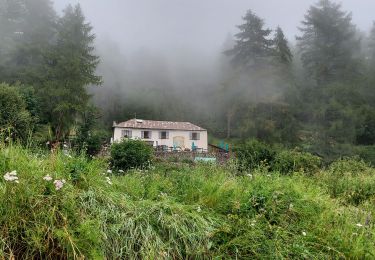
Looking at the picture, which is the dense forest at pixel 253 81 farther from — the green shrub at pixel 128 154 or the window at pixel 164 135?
the window at pixel 164 135

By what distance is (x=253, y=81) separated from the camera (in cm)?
3903

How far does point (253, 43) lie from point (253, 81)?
4483 millimetres

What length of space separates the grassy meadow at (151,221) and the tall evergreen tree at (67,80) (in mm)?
26233

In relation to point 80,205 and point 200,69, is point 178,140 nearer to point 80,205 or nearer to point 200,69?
point 200,69

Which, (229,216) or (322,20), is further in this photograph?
(322,20)

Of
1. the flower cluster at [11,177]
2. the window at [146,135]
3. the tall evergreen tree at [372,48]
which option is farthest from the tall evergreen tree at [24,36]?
the tall evergreen tree at [372,48]

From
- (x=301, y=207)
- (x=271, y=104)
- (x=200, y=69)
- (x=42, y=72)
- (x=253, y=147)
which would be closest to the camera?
(x=301, y=207)

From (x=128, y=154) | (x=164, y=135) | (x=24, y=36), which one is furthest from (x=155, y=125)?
(x=128, y=154)

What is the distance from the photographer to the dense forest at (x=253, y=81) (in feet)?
98.0

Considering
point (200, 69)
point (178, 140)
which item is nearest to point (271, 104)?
point (178, 140)

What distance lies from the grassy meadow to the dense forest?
1979cm

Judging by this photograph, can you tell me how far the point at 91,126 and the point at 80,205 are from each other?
25164mm

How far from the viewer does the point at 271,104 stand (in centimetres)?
3688

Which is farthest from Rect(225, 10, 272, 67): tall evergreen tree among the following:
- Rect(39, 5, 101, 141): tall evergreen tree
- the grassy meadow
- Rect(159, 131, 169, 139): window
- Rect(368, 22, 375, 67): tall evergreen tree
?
the grassy meadow
